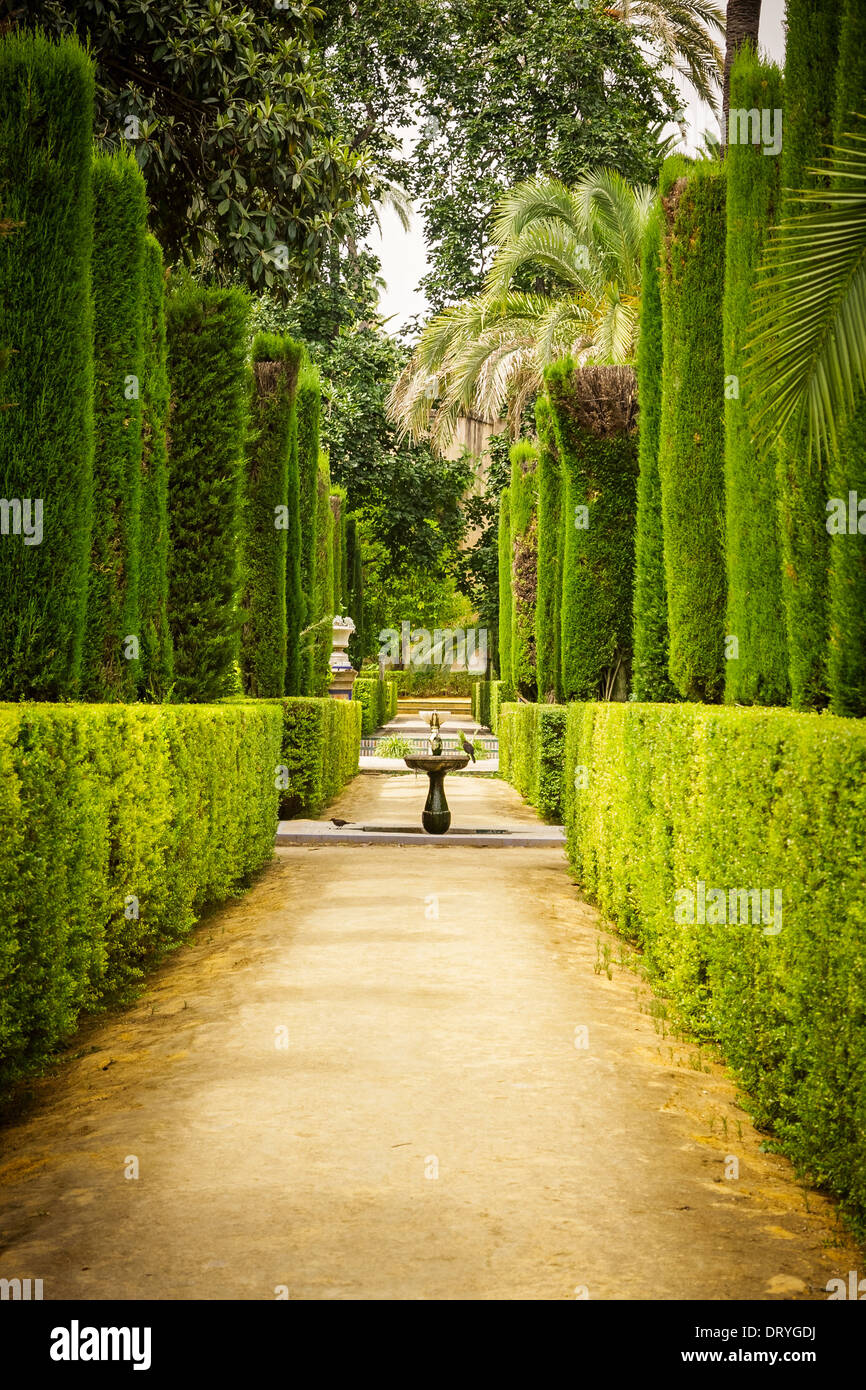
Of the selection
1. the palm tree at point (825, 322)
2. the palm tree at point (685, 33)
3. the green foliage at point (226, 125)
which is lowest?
the palm tree at point (825, 322)

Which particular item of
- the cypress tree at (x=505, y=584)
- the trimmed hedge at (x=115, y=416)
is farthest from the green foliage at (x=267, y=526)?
the cypress tree at (x=505, y=584)

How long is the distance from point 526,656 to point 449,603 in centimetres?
2642

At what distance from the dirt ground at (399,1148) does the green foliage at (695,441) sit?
235 cm

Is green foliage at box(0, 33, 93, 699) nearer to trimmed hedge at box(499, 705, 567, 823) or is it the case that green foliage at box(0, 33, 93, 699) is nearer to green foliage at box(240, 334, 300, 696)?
green foliage at box(240, 334, 300, 696)

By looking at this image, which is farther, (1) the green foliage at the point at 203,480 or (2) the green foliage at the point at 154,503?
(1) the green foliage at the point at 203,480

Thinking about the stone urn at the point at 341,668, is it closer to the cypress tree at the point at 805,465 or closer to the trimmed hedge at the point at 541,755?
the trimmed hedge at the point at 541,755

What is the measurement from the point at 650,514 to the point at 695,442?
4.37 ft

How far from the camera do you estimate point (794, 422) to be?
15.4 feet

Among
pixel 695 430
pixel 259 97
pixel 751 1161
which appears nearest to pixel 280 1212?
pixel 751 1161

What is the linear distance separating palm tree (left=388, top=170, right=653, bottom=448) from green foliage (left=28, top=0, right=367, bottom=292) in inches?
338

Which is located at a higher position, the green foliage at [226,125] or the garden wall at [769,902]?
the green foliage at [226,125]

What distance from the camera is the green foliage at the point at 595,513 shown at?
1190cm

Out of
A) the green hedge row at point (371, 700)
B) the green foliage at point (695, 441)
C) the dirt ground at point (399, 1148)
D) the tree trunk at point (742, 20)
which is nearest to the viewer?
the dirt ground at point (399, 1148)

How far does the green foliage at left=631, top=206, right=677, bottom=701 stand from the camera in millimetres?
8742
